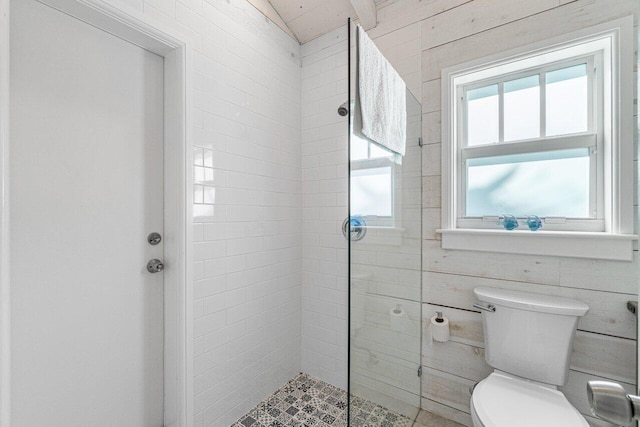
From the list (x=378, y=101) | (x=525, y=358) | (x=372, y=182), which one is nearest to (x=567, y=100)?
(x=378, y=101)

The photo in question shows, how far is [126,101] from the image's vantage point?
1.35 m

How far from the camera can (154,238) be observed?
4.72 feet

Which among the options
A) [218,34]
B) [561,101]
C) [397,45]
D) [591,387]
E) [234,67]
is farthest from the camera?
[397,45]

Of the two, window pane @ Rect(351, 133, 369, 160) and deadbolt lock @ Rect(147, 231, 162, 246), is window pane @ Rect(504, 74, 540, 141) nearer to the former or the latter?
window pane @ Rect(351, 133, 369, 160)

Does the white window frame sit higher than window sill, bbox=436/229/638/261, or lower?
higher

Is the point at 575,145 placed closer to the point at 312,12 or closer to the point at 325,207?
the point at 325,207

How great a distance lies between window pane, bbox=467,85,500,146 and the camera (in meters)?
1.67

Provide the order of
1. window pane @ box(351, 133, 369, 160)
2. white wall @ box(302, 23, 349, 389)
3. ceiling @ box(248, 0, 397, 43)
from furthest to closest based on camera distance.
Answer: white wall @ box(302, 23, 349, 389) → ceiling @ box(248, 0, 397, 43) → window pane @ box(351, 133, 369, 160)

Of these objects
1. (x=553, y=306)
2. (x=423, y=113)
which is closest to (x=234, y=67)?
(x=423, y=113)

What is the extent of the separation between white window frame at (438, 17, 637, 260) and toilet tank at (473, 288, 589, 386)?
25 centimetres

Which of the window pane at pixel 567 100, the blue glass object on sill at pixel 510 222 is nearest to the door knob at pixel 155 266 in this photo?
the blue glass object on sill at pixel 510 222

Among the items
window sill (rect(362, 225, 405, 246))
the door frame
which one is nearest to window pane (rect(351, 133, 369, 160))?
window sill (rect(362, 225, 405, 246))

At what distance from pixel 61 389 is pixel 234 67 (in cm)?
177

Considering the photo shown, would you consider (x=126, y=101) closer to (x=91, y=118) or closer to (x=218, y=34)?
(x=91, y=118)
